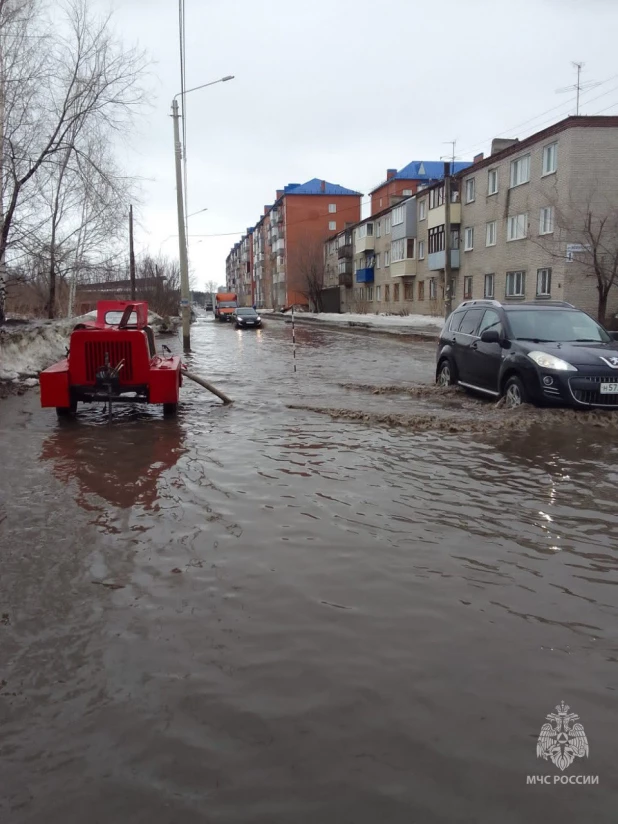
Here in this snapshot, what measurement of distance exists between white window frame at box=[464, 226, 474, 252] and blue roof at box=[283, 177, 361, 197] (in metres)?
49.5

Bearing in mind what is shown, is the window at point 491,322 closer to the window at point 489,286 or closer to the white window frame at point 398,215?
the window at point 489,286

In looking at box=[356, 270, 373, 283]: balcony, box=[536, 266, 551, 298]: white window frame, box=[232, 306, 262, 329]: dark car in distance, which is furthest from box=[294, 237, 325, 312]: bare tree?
box=[536, 266, 551, 298]: white window frame

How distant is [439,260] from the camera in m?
41.0

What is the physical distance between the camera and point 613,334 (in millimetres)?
10562

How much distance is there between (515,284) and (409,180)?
1435 inches

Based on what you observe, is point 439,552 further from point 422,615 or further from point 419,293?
point 419,293

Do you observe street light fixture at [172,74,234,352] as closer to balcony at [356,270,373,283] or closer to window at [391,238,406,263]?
window at [391,238,406,263]

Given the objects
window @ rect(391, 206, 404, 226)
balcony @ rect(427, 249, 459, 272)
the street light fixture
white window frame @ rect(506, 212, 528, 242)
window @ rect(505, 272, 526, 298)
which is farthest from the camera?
window @ rect(391, 206, 404, 226)

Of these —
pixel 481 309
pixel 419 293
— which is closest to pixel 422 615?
pixel 481 309

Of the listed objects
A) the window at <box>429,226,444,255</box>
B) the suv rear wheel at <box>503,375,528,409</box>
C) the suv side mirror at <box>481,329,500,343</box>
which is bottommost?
the suv rear wheel at <box>503,375,528,409</box>

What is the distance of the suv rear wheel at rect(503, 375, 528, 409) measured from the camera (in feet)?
29.1

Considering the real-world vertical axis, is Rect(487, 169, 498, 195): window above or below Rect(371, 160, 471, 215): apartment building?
below

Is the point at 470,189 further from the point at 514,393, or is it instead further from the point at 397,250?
the point at 514,393

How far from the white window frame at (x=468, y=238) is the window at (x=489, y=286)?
2.85 m
